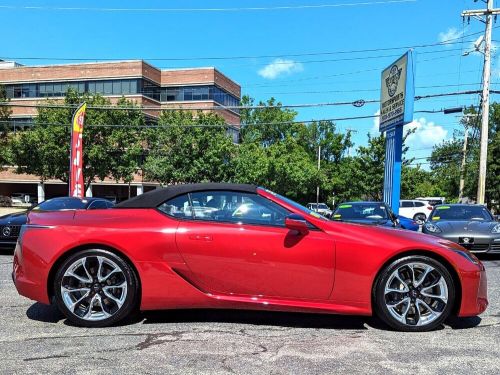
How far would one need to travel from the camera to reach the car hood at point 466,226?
31.0 feet

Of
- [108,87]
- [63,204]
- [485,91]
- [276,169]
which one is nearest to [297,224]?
[63,204]

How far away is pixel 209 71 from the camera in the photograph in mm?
49688

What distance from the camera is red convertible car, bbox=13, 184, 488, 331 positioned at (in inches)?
168

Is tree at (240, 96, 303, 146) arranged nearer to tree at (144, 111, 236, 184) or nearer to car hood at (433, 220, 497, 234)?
tree at (144, 111, 236, 184)

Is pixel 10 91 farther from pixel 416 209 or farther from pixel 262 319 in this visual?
pixel 262 319

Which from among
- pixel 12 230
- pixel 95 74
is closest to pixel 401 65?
pixel 12 230

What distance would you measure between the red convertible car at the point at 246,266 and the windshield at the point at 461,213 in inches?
275

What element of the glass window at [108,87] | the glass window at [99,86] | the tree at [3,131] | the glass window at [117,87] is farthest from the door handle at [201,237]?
the glass window at [99,86]

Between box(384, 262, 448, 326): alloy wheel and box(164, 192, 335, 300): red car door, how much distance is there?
646 mm

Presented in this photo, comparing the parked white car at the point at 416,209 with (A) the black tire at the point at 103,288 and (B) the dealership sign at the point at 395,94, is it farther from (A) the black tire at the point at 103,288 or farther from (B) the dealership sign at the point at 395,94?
(A) the black tire at the point at 103,288

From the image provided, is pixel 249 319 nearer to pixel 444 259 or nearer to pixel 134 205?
pixel 134 205

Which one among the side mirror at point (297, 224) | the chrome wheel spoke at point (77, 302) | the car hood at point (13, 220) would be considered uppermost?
the side mirror at point (297, 224)

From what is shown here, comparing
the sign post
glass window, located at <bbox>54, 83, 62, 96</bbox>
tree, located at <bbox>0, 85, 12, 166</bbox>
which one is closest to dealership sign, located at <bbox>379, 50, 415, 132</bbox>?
the sign post

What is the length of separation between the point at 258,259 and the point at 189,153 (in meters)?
27.4
